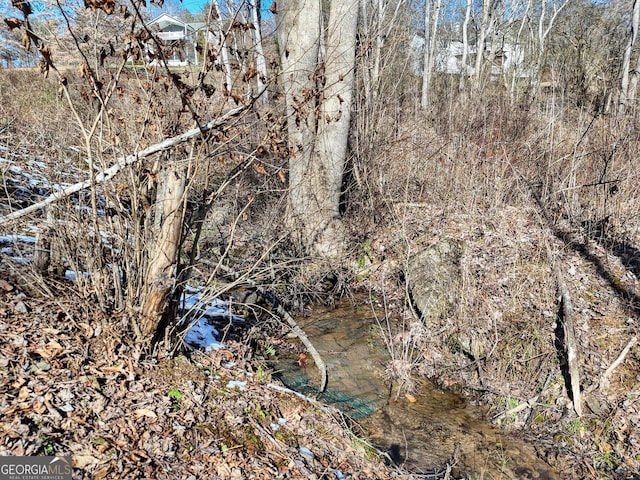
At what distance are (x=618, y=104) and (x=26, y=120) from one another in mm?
10918

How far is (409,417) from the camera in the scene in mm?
4047

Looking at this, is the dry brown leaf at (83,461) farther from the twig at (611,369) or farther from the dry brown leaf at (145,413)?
the twig at (611,369)

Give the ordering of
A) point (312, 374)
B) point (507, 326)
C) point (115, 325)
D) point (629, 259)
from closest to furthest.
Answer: point (115, 325) → point (312, 374) → point (507, 326) → point (629, 259)

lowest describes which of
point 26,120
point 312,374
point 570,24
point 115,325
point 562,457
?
point 562,457

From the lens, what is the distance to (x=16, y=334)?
9.34ft

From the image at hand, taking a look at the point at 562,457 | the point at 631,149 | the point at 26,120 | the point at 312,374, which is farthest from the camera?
the point at 26,120

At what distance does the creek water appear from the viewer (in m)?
3.57

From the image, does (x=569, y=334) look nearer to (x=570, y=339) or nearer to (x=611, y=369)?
(x=570, y=339)

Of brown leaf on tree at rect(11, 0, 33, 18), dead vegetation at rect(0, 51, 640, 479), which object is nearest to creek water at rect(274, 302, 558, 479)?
dead vegetation at rect(0, 51, 640, 479)

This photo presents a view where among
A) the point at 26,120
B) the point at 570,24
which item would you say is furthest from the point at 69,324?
the point at 570,24

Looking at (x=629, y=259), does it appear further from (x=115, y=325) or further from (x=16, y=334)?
(x=16, y=334)

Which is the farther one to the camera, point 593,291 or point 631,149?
point 631,149

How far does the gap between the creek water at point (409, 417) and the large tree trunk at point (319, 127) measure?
6.25 feet

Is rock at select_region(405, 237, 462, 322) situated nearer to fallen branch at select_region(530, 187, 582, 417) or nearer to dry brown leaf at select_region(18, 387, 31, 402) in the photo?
fallen branch at select_region(530, 187, 582, 417)
